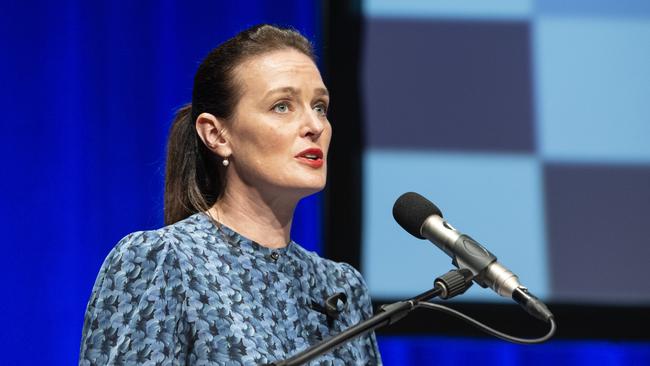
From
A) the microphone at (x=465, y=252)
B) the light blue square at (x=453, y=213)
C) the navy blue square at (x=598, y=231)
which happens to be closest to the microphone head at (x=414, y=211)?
the microphone at (x=465, y=252)

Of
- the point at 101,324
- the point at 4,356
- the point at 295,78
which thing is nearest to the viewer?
the point at 101,324

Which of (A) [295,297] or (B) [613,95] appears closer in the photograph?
(A) [295,297]

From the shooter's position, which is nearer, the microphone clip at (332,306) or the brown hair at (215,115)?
the microphone clip at (332,306)

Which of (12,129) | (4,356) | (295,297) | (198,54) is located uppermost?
(198,54)

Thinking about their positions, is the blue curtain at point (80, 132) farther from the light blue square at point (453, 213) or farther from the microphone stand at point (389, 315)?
the microphone stand at point (389, 315)

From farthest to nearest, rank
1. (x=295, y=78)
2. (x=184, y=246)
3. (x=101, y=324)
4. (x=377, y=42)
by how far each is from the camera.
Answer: (x=377, y=42) → (x=295, y=78) → (x=184, y=246) → (x=101, y=324)

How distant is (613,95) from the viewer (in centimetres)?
302

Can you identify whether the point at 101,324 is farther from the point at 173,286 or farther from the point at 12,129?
the point at 12,129

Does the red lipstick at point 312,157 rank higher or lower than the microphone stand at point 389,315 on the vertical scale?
higher

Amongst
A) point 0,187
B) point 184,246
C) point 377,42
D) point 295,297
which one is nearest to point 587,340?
point 377,42

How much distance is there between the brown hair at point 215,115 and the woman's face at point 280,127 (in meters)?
0.03

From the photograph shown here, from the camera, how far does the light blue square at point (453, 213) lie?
2885 millimetres

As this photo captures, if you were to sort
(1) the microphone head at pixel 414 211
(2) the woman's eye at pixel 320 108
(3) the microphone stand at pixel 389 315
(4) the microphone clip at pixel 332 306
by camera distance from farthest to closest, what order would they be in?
(2) the woman's eye at pixel 320 108, (4) the microphone clip at pixel 332 306, (1) the microphone head at pixel 414 211, (3) the microphone stand at pixel 389 315

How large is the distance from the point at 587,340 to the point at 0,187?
176 cm
